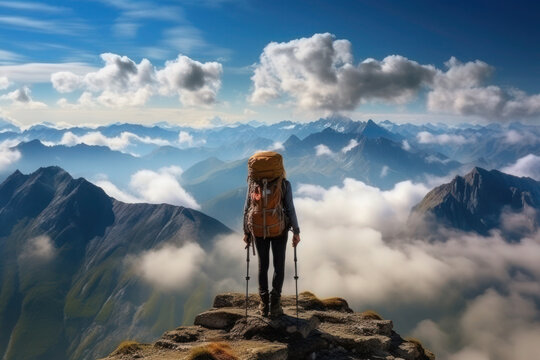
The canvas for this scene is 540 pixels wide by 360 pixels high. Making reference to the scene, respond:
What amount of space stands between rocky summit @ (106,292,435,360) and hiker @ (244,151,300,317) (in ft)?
3.48

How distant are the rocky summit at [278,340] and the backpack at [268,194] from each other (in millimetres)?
3795

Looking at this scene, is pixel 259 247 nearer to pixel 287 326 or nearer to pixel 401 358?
pixel 287 326

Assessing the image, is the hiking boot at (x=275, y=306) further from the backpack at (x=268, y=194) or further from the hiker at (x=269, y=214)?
the backpack at (x=268, y=194)

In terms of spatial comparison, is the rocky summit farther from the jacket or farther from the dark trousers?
the jacket

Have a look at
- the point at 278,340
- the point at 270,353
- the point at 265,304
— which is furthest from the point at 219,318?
the point at 270,353

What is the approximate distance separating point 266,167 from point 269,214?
73.5 inches

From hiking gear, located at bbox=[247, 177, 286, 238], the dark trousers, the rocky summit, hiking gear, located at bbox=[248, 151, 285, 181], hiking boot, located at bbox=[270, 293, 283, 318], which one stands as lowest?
the rocky summit

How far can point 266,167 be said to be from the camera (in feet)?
47.9

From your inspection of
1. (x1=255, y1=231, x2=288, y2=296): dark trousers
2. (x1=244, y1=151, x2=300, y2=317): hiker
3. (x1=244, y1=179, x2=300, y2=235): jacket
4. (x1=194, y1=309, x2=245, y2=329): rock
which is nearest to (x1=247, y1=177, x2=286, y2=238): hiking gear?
(x1=244, y1=151, x2=300, y2=317): hiker

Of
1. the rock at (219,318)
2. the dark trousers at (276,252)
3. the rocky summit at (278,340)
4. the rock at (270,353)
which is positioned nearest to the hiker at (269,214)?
the dark trousers at (276,252)

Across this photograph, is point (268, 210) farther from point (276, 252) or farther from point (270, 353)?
point (270, 353)

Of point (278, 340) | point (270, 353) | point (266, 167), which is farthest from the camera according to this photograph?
point (266, 167)

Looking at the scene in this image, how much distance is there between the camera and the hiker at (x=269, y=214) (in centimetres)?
1465

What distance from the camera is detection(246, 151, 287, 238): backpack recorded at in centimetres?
1460
